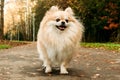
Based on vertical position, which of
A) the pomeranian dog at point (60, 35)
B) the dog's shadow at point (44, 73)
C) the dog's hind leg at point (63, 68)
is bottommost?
the dog's shadow at point (44, 73)

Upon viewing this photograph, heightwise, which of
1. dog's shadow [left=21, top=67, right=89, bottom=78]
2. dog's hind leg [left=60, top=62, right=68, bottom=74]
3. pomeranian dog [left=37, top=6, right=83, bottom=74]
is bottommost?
dog's shadow [left=21, top=67, right=89, bottom=78]

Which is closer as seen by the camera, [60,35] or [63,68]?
[60,35]

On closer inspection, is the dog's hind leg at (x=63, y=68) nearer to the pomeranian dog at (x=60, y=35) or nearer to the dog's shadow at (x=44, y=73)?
the pomeranian dog at (x=60, y=35)

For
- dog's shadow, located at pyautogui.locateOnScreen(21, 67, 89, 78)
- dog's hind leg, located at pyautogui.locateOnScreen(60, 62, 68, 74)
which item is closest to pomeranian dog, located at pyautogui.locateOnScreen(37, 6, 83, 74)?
dog's hind leg, located at pyautogui.locateOnScreen(60, 62, 68, 74)

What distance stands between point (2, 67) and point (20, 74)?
1.58m

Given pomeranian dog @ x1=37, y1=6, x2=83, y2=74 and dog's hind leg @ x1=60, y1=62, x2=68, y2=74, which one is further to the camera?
dog's hind leg @ x1=60, y1=62, x2=68, y2=74

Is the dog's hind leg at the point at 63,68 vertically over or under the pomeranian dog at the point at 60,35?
under

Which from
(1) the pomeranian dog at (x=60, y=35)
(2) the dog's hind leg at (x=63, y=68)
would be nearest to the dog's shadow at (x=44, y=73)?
(2) the dog's hind leg at (x=63, y=68)

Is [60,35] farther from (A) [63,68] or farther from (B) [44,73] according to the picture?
(B) [44,73]

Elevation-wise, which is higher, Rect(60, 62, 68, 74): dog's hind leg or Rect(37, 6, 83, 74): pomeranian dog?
Rect(37, 6, 83, 74): pomeranian dog

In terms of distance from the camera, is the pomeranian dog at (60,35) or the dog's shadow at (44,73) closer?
the pomeranian dog at (60,35)

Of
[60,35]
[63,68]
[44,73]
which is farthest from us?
[44,73]

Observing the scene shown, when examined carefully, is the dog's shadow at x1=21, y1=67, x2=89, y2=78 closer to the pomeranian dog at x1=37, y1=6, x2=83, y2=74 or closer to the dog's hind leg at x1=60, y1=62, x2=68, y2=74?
the dog's hind leg at x1=60, y1=62, x2=68, y2=74

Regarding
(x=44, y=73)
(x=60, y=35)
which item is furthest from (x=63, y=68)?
(x=60, y=35)
